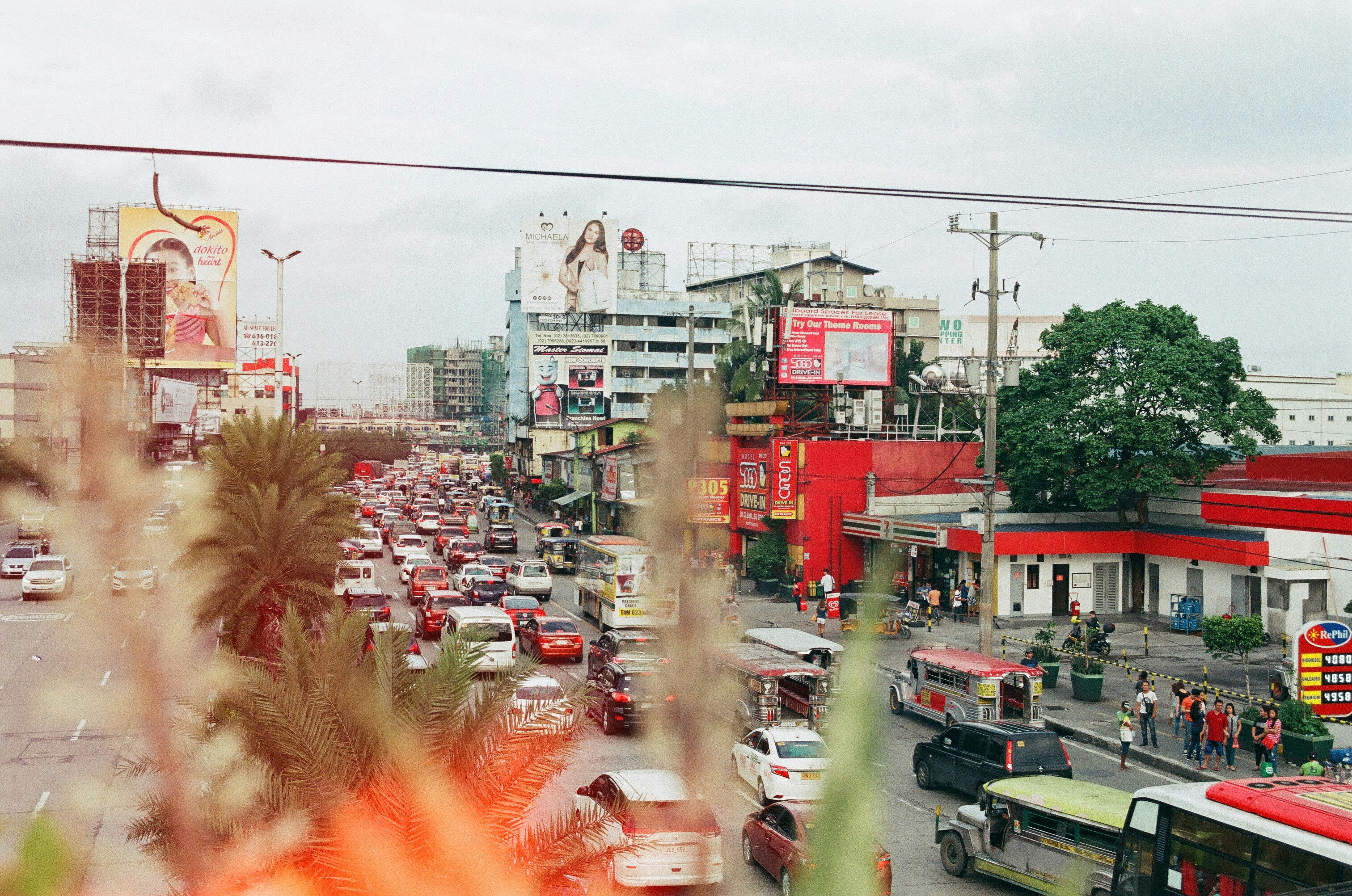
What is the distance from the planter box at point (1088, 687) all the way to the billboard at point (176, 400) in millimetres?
39314

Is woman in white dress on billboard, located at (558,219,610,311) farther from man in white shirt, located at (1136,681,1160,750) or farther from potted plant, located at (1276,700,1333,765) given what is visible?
potted plant, located at (1276,700,1333,765)

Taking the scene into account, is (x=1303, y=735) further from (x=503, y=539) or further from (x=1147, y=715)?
(x=503, y=539)

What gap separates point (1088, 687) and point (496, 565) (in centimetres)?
2080

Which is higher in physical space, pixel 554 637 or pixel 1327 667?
pixel 1327 667

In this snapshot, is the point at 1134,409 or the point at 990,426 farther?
the point at 1134,409

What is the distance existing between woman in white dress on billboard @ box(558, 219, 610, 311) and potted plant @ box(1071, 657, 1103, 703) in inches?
2476

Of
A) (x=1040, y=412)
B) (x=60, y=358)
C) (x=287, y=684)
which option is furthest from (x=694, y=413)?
(x=1040, y=412)

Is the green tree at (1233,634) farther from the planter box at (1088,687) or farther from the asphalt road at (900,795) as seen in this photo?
the asphalt road at (900,795)

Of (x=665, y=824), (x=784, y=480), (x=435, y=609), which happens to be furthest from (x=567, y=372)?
(x=665, y=824)

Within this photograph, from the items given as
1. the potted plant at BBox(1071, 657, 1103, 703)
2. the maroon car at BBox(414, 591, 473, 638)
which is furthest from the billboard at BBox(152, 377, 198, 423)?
the potted plant at BBox(1071, 657, 1103, 703)

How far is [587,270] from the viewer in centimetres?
8344

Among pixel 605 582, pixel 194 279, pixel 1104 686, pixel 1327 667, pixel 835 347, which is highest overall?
pixel 194 279

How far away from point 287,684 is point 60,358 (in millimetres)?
2070

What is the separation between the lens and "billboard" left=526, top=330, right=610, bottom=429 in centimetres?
7556
